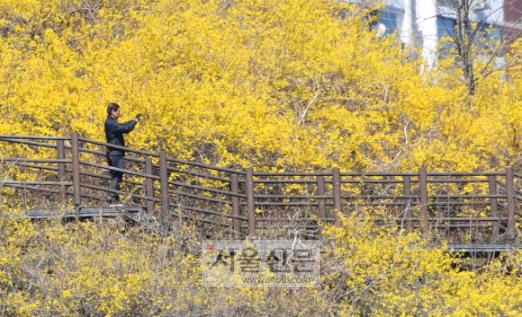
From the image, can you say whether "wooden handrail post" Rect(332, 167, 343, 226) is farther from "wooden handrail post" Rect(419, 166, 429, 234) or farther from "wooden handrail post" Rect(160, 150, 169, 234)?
"wooden handrail post" Rect(160, 150, 169, 234)

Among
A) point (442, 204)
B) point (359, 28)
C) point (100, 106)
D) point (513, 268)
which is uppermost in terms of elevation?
point (359, 28)

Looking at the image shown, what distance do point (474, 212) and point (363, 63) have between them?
3844 mm

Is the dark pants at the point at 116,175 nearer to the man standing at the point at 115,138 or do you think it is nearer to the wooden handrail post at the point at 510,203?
the man standing at the point at 115,138

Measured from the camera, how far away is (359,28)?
693 inches

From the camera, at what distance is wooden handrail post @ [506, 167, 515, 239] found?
12561 mm

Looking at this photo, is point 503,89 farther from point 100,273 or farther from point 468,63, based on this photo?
point 100,273

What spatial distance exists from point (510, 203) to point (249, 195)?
3.71 metres

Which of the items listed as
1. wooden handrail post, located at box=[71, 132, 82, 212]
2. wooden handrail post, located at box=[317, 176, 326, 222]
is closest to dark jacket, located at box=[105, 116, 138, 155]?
wooden handrail post, located at box=[71, 132, 82, 212]

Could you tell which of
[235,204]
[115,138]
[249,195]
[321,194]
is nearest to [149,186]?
[115,138]

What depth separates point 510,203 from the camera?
12.6 meters

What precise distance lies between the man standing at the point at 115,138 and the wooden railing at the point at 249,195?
15 centimetres

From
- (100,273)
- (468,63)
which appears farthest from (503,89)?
(100,273)

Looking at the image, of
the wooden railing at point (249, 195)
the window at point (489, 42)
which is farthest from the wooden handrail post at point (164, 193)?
the window at point (489, 42)

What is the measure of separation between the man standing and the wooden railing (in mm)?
147
